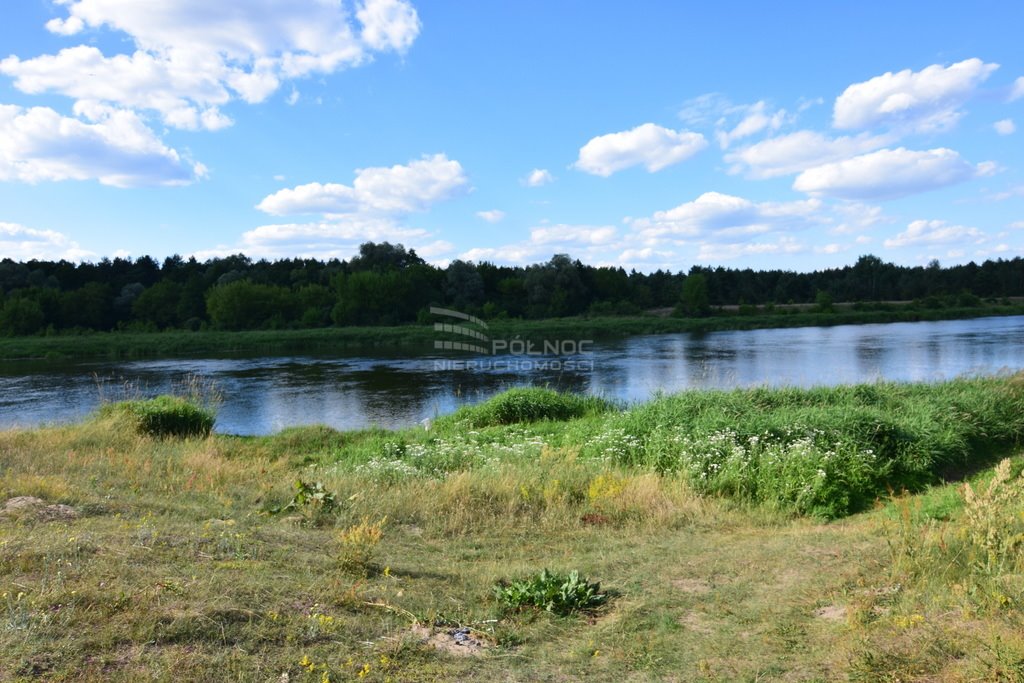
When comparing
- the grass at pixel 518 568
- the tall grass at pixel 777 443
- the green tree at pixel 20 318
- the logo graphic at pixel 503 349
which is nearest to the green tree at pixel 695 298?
the logo graphic at pixel 503 349

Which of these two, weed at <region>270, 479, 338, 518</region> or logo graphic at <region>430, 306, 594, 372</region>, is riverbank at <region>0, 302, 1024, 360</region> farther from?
weed at <region>270, 479, 338, 518</region>

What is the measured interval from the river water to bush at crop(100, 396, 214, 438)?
2.70 m

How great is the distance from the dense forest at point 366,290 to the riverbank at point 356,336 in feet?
20.0

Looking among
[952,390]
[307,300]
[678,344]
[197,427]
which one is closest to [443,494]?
[197,427]

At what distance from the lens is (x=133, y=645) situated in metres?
3.34

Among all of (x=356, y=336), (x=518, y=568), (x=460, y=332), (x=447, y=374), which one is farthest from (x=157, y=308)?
(x=518, y=568)

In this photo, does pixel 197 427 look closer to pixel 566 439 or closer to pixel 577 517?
pixel 566 439

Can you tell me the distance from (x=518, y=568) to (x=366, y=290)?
61.7 meters

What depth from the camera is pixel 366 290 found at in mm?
65125

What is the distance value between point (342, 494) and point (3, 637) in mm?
4322

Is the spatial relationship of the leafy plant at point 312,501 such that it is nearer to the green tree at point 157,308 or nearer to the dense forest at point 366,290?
the dense forest at point 366,290

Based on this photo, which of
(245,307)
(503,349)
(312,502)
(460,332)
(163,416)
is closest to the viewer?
(312,502)

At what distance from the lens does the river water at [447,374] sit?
20609 mm

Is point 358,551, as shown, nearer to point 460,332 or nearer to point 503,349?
point 503,349
